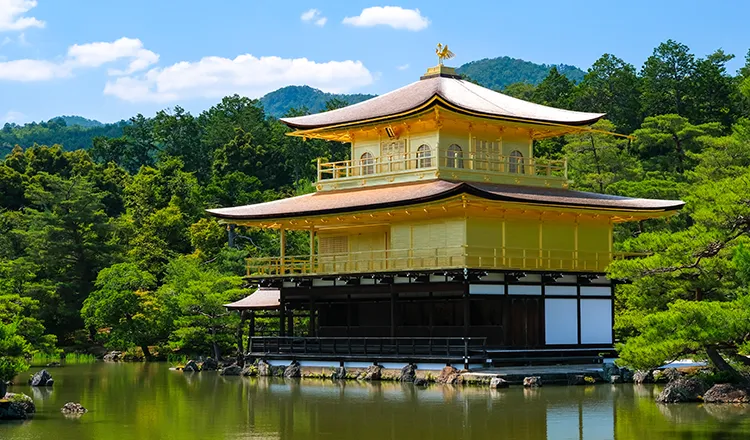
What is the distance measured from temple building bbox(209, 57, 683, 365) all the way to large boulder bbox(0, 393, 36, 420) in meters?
12.7

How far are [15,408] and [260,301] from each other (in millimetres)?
17887

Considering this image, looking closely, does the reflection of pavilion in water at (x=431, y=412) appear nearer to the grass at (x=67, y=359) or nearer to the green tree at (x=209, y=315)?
Result: the green tree at (x=209, y=315)

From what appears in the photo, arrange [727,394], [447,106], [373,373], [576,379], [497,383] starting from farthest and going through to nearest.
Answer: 1. [447,106]
2. [373,373]
3. [576,379]
4. [497,383]
5. [727,394]

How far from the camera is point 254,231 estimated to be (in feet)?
216

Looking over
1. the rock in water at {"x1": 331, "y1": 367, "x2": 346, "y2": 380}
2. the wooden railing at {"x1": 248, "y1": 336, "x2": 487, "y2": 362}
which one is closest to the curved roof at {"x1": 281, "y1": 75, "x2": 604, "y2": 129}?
the wooden railing at {"x1": 248, "y1": 336, "x2": 487, "y2": 362}

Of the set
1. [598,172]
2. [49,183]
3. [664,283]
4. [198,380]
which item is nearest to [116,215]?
[49,183]

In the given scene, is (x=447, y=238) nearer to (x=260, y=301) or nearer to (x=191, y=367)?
(x=260, y=301)

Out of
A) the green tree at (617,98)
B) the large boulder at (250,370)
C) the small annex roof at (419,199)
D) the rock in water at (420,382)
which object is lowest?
the large boulder at (250,370)

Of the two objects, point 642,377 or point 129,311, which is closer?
point 642,377

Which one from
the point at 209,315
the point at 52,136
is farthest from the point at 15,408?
the point at 52,136

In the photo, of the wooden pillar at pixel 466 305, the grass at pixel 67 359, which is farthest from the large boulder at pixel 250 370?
the grass at pixel 67 359

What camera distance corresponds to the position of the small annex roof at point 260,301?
40.8m

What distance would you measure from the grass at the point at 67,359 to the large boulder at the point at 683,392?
30948 millimetres

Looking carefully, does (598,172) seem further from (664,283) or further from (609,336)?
(664,283)
